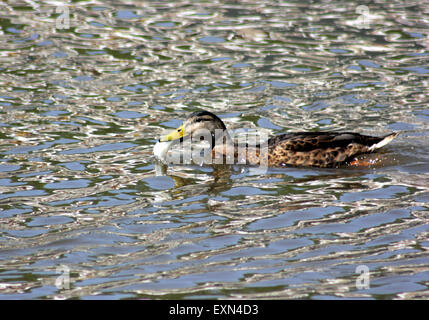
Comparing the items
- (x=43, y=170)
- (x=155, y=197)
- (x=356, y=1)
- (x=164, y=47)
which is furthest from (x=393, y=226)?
(x=356, y=1)

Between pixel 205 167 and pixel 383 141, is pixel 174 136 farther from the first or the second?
pixel 383 141

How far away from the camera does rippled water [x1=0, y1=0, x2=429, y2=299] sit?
24.0 feet

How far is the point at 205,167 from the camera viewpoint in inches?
443

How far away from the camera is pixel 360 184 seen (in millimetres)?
10016

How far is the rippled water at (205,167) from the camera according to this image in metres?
7.33

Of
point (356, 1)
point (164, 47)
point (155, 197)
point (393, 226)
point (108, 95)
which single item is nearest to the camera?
point (393, 226)

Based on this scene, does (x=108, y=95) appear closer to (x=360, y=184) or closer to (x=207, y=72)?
(x=207, y=72)

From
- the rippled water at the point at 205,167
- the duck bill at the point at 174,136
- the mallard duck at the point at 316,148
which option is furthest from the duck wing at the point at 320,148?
the duck bill at the point at 174,136

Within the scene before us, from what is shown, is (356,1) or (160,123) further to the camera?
(356,1)

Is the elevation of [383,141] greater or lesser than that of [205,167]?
greater

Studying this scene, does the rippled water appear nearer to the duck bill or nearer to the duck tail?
the duck tail

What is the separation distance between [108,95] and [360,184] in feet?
17.7

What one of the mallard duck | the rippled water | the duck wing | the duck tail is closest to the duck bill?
the mallard duck

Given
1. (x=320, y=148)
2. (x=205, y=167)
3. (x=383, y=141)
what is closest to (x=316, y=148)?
(x=320, y=148)
